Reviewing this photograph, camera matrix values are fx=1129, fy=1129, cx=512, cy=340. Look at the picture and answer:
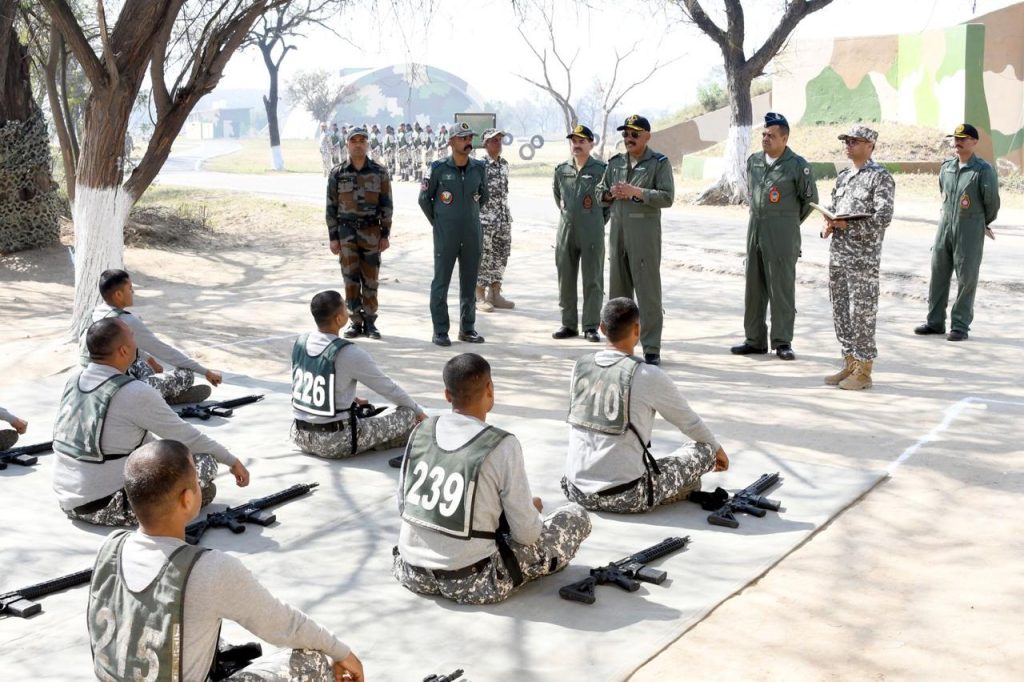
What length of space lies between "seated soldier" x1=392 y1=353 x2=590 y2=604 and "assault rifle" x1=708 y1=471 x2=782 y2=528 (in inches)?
44.5

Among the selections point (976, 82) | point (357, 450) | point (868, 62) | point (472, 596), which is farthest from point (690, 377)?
point (868, 62)

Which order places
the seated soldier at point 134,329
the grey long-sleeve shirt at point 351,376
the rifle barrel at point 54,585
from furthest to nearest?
the seated soldier at point 134,329 < the grey long-sleeve shirt at point 351,376 < the rifle barrel at point 54,585

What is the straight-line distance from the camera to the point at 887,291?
41.9 ft

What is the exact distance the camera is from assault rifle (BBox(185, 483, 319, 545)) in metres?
5.34

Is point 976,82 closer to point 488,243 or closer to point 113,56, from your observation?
point 488,243

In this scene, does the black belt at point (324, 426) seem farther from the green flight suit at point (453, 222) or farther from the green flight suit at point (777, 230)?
the green flight suit at point (777, 230)

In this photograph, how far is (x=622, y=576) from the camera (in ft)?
15.5

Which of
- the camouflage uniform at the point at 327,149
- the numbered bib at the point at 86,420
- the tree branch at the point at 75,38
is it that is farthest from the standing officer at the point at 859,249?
the camouflage uniform at the point at 327,149

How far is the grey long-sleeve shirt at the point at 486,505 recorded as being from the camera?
4.37 m

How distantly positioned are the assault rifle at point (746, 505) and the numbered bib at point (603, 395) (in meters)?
0.68

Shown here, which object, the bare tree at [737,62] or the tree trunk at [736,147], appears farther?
the tree trunk at [736,147]

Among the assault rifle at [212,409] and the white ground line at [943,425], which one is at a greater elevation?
the assault rifle at [212,409]

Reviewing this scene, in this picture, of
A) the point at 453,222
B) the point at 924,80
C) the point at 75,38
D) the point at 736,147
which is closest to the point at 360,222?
the point at 453,222

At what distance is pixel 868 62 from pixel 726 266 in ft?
64.5
